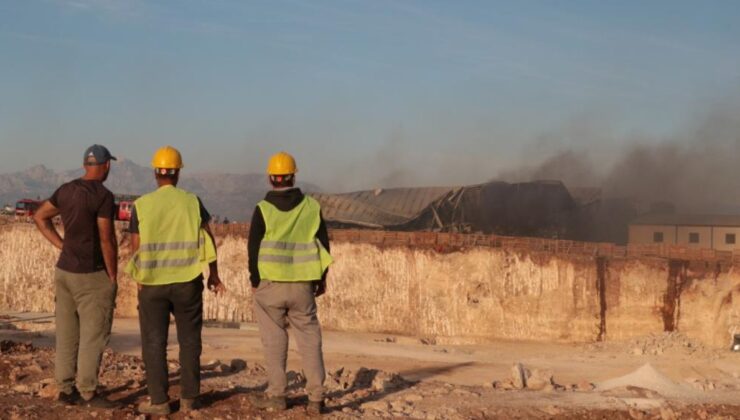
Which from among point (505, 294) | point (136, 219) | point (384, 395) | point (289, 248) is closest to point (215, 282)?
point (289, 248)

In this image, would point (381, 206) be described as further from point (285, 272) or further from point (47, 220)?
point (285, 272)

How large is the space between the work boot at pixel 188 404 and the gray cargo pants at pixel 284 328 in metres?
0.60

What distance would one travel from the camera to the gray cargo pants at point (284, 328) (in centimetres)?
745

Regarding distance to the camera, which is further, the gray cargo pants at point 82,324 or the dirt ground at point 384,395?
the dirt ground at point 384,395

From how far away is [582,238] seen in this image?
47.0 meters

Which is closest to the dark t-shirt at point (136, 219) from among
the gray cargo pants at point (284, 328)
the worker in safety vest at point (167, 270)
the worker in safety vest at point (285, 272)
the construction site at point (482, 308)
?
the worker in safety vest at point (167, 270)

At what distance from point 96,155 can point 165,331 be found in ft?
5.03

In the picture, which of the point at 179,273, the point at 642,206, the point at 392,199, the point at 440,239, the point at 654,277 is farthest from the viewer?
the point at 642,206

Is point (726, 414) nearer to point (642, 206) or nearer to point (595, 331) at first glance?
point (595, 331)

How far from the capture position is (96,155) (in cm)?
755

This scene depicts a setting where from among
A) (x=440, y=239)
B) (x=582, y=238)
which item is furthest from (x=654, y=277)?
(x=582, y=238)

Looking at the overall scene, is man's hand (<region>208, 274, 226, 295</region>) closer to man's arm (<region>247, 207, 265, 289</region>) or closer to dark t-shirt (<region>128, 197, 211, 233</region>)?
man's arm (<region>247, 207, 265, 289</region>)

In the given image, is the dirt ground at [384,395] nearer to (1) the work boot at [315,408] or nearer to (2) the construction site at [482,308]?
(1) the work boot at [315,408]

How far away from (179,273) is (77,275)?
87 cm
